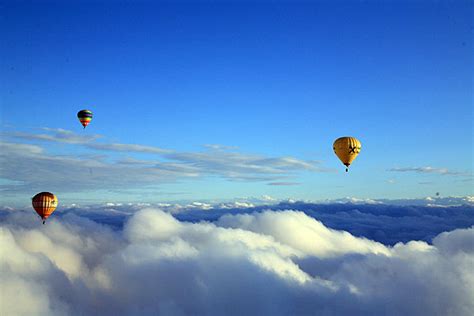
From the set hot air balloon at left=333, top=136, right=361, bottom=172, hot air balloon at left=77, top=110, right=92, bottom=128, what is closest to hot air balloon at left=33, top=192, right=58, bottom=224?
hot air balloon at left=77, top=110, right=92, bottom=128

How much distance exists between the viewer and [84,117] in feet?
302

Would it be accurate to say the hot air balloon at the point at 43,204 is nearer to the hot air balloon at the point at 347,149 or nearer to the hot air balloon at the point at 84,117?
the hot air balloon at the point at 84,117

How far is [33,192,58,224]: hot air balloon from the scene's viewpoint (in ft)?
322

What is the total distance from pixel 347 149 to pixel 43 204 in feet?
252

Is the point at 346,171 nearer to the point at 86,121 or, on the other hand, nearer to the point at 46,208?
the point at 86,121

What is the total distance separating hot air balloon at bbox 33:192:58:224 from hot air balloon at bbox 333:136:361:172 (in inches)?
2900

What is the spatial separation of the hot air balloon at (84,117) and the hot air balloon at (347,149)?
58732 mm

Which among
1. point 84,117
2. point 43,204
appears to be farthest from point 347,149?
point 43,204

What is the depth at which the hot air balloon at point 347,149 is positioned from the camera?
3110 inches

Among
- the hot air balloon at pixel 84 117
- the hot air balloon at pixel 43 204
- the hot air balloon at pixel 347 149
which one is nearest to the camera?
the hot air balloon at pixel 347 149

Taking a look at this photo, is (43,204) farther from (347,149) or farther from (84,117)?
(347,149)

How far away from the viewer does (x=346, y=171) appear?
2926 inches

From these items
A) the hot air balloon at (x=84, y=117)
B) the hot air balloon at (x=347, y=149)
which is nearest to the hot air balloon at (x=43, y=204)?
the hot air balloon at (x=84, y=117)

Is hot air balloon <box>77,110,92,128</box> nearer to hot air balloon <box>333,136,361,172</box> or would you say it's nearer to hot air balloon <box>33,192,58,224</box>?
hot air balloon <box>33,192,58,224</box>
